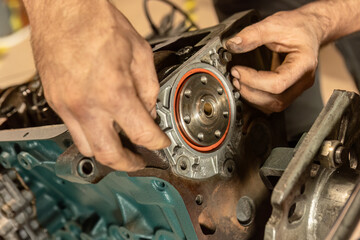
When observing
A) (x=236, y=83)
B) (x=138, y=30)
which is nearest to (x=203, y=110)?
(x=236, y=83)

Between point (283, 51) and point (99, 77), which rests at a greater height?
point (99, 77)

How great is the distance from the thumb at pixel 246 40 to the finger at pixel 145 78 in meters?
0.27

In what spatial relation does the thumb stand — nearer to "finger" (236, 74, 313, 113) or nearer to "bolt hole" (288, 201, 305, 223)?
"finger" (236, 74, 313, 113)

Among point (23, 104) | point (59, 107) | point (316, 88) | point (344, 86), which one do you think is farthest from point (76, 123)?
point (344, 86)

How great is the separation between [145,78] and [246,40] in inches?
12.9

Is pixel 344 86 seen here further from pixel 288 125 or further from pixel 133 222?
pixel 133 222

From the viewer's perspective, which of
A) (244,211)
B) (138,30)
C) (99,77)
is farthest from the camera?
(138,30)

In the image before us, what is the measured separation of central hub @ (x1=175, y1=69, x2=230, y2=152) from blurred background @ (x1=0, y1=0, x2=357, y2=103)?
65.8 inches

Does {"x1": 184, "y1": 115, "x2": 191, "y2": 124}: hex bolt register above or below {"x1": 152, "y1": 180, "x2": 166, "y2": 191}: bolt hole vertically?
above

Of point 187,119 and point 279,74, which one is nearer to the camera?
point 187,119

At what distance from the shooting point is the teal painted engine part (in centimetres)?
92

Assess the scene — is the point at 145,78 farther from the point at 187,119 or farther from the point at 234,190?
Answer: the point at 234,190

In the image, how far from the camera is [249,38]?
3.29ft

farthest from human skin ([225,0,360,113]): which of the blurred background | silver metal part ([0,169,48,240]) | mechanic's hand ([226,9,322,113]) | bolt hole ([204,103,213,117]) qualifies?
the blurred background
